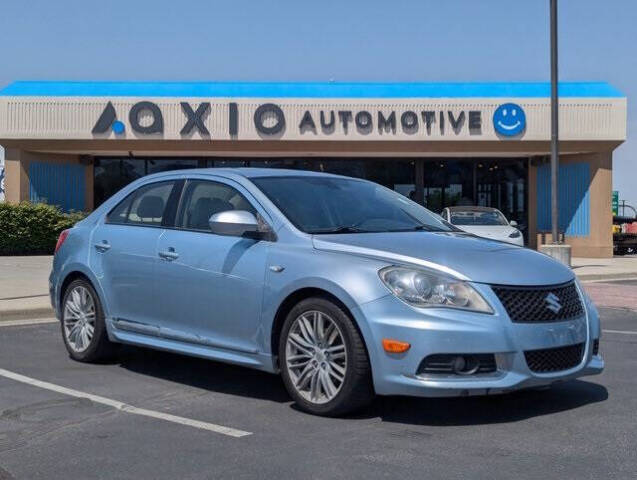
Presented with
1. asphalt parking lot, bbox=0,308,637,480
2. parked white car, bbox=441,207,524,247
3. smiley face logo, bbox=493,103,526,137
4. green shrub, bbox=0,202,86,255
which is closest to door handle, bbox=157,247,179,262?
asphalt parking lot, bbox=0,308,637,480

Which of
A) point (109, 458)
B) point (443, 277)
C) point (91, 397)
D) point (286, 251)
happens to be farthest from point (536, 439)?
point (91, 397)

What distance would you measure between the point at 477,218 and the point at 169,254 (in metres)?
14.4

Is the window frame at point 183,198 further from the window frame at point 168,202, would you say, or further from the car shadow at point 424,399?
the car shadow at point 424,399

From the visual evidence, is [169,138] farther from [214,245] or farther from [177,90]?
[214,245]

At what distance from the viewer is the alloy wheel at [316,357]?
553 cm

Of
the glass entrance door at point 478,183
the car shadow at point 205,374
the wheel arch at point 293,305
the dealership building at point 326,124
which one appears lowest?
the car shadow at point 205,374

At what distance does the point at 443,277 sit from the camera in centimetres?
530

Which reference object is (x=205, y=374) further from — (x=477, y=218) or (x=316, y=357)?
(x=477, y=218)

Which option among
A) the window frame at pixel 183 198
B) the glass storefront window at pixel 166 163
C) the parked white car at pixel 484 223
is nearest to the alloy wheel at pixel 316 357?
the window frame at pixel 183 198

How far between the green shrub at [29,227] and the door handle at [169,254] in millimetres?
18545

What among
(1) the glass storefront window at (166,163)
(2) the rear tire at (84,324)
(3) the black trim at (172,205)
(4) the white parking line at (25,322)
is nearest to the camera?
(3) the black trim at (172,205)

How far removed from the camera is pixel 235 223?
19.9ft

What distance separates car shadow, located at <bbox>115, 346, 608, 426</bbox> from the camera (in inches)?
222

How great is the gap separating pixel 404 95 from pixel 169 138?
23.4ft
